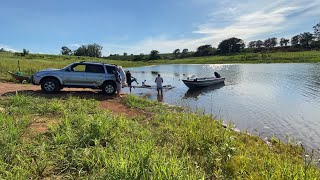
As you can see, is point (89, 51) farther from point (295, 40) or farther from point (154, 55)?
point (295, 40)

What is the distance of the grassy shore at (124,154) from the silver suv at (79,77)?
680 centimetres

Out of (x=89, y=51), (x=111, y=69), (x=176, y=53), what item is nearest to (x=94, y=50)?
(x=89, y=51)

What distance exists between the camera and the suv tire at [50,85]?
1652 cm

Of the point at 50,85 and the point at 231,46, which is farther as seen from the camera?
the point at 231,46

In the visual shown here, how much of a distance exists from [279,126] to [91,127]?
9516 millimetres

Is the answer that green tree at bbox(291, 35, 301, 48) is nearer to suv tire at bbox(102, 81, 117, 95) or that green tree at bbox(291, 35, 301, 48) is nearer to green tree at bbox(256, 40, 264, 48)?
green tree at bbox(256, 40, 264, 48)

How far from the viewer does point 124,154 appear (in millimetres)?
5793

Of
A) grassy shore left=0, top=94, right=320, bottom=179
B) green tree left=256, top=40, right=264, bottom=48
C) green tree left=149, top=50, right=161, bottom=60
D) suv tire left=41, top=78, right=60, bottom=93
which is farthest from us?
green tree left=256, top=40, right=264, bottom=48

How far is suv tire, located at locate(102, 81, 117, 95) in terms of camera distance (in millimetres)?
17641

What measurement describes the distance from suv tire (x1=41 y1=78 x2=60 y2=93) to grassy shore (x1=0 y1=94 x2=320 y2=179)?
22.1 feet

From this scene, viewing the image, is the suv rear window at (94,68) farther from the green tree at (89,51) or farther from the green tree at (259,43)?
the green tree at (259,43)

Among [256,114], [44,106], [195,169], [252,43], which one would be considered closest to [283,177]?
[195,169]

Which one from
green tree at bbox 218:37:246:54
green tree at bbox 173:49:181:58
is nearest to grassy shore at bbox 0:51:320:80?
green tree at bbox 218:37:246:54

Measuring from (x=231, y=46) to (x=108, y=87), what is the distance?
156 m
